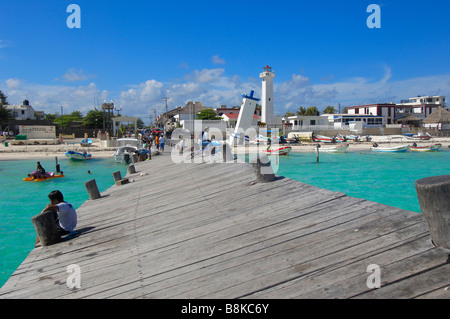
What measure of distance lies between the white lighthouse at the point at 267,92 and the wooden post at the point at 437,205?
186 ft

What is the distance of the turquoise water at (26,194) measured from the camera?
1237cm

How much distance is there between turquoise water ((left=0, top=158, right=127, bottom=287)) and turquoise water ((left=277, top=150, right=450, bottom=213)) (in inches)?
673

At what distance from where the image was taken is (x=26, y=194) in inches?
869

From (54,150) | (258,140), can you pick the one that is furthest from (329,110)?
(54,150)

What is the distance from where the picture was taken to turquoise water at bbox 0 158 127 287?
40.6 feet

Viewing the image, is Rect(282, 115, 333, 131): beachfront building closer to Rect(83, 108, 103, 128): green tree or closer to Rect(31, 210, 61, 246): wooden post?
Rect(83, 108, 103, 128): green tree

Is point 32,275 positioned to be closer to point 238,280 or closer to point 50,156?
point 238,280

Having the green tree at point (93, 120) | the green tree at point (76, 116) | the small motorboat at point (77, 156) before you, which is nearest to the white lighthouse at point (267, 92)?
the small motorboat at point (77, 156)

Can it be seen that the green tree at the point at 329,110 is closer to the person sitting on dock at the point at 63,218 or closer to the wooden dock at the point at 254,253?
the wooden dock at the point at 254,253

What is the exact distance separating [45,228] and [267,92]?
5600 cm

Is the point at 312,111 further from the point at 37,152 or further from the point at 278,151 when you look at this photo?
the point at 37,152

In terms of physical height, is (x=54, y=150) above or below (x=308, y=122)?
below
